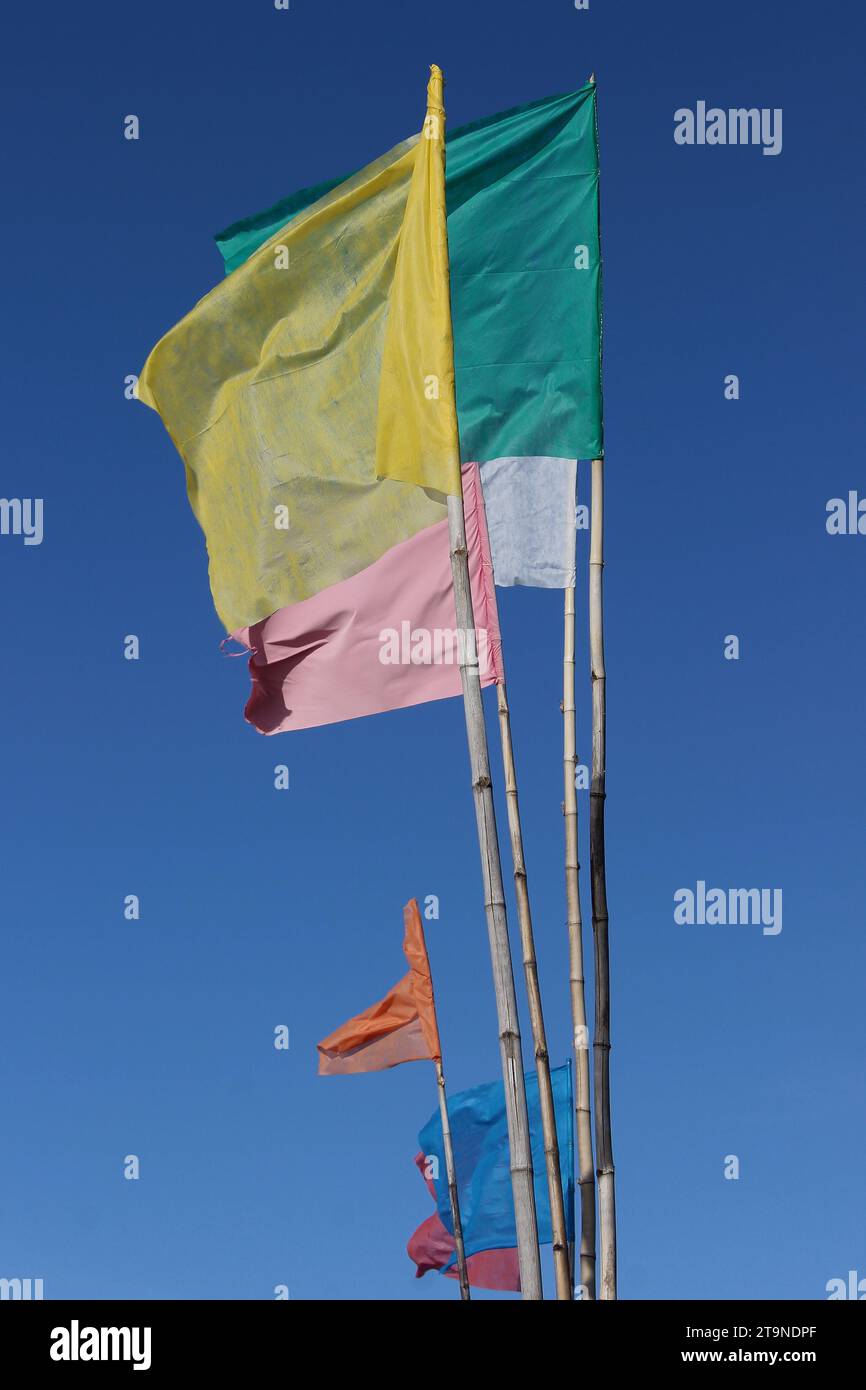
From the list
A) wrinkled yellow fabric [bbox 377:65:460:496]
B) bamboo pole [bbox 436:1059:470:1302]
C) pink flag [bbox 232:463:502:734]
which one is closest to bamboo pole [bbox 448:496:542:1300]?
wrinkled yellow fabric [bbox 377:65:460:496]

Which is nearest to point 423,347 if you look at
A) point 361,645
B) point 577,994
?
point 361,645

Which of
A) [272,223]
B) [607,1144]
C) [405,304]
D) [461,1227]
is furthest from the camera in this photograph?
[461,1227]

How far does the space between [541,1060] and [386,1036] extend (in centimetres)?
1547

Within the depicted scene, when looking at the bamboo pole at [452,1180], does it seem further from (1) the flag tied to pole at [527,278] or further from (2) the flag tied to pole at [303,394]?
(2) the flag tied to pole at [303,394]

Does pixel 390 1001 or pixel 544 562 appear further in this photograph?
pixel 390 1001

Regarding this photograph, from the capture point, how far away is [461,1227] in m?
28.3

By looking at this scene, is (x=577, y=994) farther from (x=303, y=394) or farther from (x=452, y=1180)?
(x=452, y=1180)

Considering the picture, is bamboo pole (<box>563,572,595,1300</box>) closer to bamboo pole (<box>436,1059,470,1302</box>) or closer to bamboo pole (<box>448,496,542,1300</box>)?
bamboo pole (<box>448,496,542,1300</box>)

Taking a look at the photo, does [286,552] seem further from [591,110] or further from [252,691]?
[591,110]

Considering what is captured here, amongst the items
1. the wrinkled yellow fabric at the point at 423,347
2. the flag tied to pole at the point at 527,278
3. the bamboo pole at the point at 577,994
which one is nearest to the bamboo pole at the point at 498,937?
the wrinkled yellow fabric at the point at 423,347

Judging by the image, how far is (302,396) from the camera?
13297 mm

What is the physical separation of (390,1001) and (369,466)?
57.3ft

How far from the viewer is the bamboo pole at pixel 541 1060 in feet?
44.9

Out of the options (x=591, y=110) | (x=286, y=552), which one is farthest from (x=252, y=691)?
(x=591, y=110)
